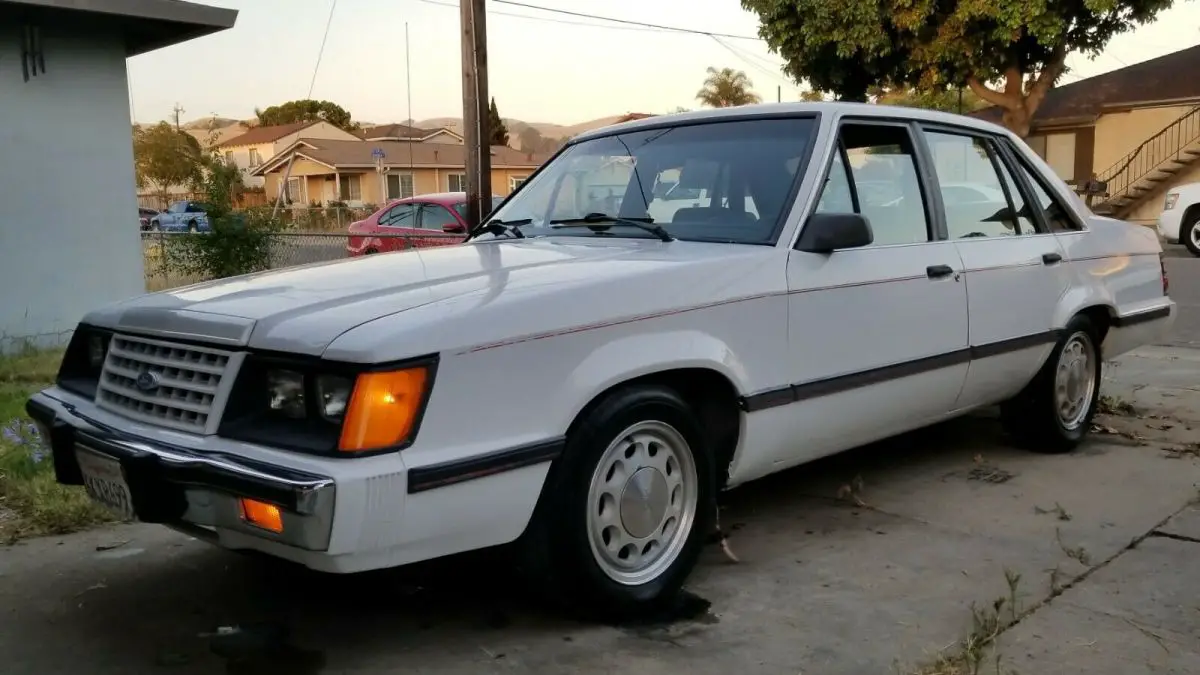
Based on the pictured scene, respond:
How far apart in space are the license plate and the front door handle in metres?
3.03

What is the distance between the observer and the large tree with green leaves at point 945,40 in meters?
21.0

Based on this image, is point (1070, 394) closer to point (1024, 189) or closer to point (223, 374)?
point (1024, 189)

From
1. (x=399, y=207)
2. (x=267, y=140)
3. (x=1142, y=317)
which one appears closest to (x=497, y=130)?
(x=267, y=140)

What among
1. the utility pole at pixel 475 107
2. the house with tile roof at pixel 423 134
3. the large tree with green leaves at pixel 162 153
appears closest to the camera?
the utility pole at pixel 475 107

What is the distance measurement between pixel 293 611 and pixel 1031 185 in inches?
155

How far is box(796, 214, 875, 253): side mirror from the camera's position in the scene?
3.68 metres

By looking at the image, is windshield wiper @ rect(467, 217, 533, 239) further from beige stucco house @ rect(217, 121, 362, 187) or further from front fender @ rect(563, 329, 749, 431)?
beige stucco house @ rect(217, 121, 362, 187)

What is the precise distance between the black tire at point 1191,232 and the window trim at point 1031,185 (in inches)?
549

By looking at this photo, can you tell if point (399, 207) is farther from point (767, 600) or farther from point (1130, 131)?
point (1130, 131)

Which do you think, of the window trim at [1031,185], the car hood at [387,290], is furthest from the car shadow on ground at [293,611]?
the window trim at [1031,185]

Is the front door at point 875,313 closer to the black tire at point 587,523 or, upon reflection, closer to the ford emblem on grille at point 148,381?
the black tire at point 587,523

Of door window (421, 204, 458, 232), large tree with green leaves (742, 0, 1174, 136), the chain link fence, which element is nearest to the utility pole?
the chain link fence

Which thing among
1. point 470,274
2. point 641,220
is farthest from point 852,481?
point 470,274

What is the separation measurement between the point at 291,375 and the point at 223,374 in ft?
0.67
